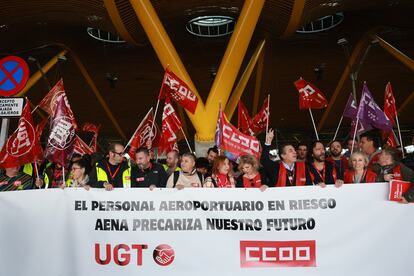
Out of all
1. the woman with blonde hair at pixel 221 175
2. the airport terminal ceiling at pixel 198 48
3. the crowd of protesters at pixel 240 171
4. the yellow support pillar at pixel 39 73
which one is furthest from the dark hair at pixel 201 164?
the yellow support pillar at pixel 39 73

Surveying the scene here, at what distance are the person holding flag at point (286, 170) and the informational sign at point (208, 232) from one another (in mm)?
981

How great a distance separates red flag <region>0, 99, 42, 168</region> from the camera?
6.82 meters

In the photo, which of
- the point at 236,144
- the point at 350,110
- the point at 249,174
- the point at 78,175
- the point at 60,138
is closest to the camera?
the point at 249,174

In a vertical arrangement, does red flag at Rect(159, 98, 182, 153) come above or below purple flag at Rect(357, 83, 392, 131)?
below

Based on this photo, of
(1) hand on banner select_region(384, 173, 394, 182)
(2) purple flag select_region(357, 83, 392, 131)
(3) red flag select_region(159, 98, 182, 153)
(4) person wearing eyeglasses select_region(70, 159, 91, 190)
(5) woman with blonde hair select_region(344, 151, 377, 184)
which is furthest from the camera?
(3) red flag select_region(159, 98, 182, 153)

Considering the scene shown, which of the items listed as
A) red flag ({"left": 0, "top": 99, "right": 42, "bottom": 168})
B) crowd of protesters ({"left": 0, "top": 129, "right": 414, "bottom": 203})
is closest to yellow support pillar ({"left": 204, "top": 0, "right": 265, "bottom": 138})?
crowd of protesters ({"left": 0, "top": 129, "right": 414, "bottom": 203})

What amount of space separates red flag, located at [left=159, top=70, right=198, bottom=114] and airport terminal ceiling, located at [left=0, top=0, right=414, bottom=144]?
682 centimetres

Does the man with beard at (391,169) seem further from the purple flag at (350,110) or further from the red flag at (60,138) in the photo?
the purple flag at (350,110)

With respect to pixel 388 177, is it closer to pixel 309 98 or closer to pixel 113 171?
pixel 113 171

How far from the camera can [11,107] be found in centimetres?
797

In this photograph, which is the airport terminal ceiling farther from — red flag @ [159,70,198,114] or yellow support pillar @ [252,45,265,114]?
red flag @ [159,70,198,114]

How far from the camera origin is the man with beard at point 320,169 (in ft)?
22.0

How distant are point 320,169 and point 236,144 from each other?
1.30 meters

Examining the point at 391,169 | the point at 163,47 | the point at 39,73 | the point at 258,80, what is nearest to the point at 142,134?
the point at 163,47
